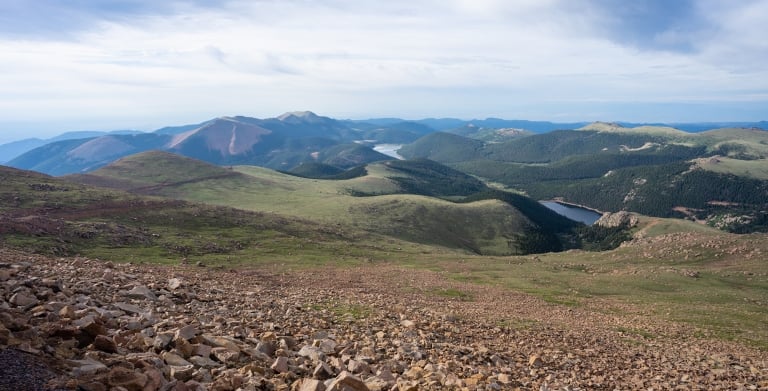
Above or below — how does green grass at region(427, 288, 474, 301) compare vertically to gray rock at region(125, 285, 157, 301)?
below

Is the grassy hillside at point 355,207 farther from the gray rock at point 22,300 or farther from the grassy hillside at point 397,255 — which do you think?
the gray rock at point 22,300

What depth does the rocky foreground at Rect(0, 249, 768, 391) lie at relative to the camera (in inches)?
417

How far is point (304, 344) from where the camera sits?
Result: 15391 millimetres

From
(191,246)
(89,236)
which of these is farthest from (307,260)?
(89,236)

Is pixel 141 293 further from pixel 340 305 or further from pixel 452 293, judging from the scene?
pixel 452 293

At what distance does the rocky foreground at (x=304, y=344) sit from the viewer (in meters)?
10.6

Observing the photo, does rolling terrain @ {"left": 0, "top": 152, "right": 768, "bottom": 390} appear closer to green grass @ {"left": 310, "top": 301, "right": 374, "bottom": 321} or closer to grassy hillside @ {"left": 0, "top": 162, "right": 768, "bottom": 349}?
green grass @ {"left": 310, "top": 301, "right": 374, "bottom": 321}

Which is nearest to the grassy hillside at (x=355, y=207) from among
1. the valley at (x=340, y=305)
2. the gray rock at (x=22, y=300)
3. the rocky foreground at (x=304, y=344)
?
the valley at (x=340, y=305)

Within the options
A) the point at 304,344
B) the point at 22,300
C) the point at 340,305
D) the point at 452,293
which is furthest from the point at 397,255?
the point at 22,300

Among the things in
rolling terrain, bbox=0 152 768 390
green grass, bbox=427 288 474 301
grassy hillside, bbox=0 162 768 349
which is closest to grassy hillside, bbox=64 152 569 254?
grassy hillside, bbox=0 162 768 349

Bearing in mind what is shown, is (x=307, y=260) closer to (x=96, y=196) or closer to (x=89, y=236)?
(x=89, y=236)

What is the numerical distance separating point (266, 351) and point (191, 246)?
4251 centimetres

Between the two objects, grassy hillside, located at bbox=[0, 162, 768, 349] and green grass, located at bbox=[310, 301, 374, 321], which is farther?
grassy hillside, located at bbox=[0, 162, 768, 349]

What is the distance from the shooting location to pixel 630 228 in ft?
501
